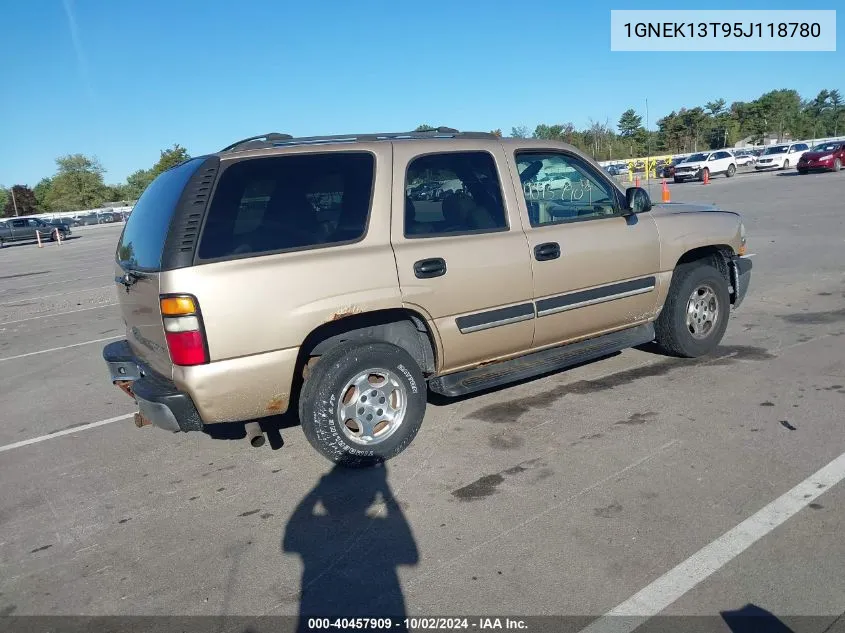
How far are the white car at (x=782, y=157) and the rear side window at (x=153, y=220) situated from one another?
41.7 meters

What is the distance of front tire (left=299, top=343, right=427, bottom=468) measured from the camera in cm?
405

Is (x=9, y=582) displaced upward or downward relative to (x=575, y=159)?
downward

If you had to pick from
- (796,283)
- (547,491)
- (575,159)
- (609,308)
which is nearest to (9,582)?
(547,491)

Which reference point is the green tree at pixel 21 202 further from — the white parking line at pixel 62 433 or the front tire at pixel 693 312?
the front tire at pixel 693 312

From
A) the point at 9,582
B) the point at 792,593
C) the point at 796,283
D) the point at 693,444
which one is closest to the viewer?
the point at 792,593

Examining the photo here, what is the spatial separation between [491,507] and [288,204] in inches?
81.3

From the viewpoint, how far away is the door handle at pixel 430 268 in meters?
4.25

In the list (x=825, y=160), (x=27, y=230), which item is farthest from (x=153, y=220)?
(x=27, y=230)

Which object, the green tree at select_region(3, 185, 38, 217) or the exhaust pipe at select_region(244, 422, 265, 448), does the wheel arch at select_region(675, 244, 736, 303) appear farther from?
the green tree at select_region(3, 185, 38, 217)

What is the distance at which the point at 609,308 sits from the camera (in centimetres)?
519

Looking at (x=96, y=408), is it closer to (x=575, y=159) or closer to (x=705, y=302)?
(x=575, y=159)

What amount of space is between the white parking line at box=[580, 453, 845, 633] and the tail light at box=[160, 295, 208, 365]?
2.33 metres

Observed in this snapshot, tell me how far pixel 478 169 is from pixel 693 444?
2259mm

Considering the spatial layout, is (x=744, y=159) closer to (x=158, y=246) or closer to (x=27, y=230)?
(x=27, y=230)
